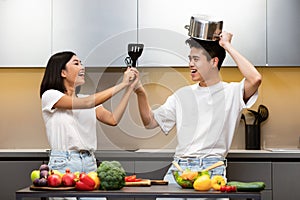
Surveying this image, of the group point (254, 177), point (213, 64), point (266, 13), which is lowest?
point (254, 177)

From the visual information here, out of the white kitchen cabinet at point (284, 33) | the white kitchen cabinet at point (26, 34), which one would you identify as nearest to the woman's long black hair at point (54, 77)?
the white kitchen cabinet at point (26, 34)

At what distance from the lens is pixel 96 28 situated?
483cm

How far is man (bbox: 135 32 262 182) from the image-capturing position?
3.21 meters

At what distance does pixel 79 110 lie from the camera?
3385 millimetres

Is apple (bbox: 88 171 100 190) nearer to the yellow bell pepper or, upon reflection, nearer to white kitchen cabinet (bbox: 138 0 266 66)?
the yellow bell pepper

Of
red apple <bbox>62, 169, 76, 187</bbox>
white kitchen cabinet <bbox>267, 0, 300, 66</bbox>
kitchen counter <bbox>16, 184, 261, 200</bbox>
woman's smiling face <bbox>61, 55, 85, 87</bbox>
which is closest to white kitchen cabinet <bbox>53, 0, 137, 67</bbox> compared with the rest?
white kitchen cabinet <bbox>267, 0, 300, 66</bbox>

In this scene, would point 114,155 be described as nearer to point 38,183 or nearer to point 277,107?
point 277,107

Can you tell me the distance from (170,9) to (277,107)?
114 cm

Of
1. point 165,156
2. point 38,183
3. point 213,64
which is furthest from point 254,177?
point 38,183

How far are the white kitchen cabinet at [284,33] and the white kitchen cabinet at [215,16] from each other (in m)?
0.05

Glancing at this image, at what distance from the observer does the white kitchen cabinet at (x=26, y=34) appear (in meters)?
4.89

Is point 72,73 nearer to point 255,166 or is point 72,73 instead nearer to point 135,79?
point 135,79

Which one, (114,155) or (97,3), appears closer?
(114,155)

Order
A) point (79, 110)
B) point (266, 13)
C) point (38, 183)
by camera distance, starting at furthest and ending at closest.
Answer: point (266, 13) → point (79, 110) → point (38, 183)
